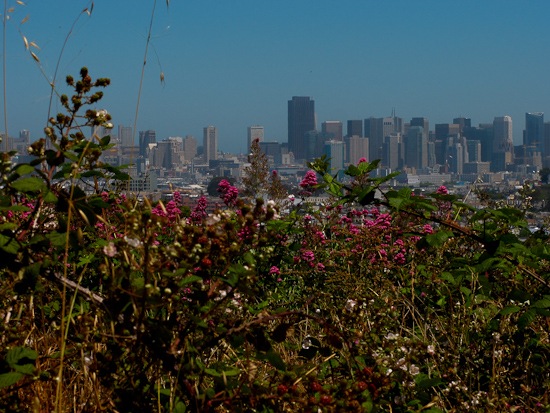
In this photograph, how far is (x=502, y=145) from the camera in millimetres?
121875

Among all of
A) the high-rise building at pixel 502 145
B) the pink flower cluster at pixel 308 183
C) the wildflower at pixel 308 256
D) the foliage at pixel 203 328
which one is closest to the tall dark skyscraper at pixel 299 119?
the high-rise building at pixel 502 145

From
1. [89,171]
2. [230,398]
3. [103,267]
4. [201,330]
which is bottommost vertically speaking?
[230,398]

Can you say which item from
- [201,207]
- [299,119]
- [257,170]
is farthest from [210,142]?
[201,207]

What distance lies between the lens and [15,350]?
1556 millimetres

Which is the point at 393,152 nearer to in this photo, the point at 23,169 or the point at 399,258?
the point at 399,258

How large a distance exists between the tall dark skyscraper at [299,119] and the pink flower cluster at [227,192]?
4929 inches

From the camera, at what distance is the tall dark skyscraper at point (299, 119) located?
438 feet

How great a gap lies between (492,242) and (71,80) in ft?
3.82

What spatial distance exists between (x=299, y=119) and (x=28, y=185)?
462ft

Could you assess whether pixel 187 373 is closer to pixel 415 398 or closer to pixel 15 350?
pixel 15 350

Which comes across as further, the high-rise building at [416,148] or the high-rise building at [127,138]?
the high-rise building at [416,148]

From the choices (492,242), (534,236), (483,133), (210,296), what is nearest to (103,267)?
(210,296)

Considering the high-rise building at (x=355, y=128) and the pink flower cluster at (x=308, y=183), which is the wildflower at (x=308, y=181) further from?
the high-rise building at (x=355, y=128)

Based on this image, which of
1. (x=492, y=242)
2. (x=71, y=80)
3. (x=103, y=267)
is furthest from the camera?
(x=492, y=242)
